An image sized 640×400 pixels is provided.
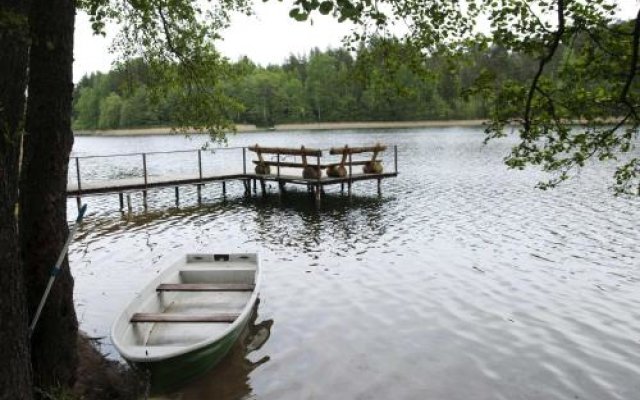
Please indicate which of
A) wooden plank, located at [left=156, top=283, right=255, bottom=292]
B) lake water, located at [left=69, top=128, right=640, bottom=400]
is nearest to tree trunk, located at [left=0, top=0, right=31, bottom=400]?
lake water, located at [left=69, top=128, right=640, bottom=400]

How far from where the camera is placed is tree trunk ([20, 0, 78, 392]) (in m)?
5.78

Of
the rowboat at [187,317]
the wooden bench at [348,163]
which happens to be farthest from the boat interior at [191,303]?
the wooden bench at [348,163]

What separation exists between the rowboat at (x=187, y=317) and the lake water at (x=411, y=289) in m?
0.56

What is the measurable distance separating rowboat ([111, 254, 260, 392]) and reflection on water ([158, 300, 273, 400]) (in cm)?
18

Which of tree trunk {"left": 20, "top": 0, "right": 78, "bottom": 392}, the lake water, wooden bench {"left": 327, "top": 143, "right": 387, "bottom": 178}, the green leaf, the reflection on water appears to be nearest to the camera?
the green leaf

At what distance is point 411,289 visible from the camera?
12148 millimetres

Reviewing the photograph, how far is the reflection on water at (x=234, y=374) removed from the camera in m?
7.80

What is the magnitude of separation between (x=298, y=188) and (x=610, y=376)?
68.2 ft

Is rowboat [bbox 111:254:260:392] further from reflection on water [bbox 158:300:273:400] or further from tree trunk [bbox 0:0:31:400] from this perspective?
tree trunk [bbox 0:0:31:400]

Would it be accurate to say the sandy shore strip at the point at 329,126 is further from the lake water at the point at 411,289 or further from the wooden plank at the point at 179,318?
the wooden plank at the point at 179,318

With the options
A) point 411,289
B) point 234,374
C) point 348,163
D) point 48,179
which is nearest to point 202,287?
point 234,374

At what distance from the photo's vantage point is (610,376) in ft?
26.7

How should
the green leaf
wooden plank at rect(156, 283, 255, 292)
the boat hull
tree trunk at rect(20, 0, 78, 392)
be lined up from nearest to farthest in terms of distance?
the green leaf → tree trunk at rect(20, 0, 78, 392) → the boat hull → wooden plank at rect(156, 283, 255, 292)

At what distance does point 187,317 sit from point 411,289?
533cm
